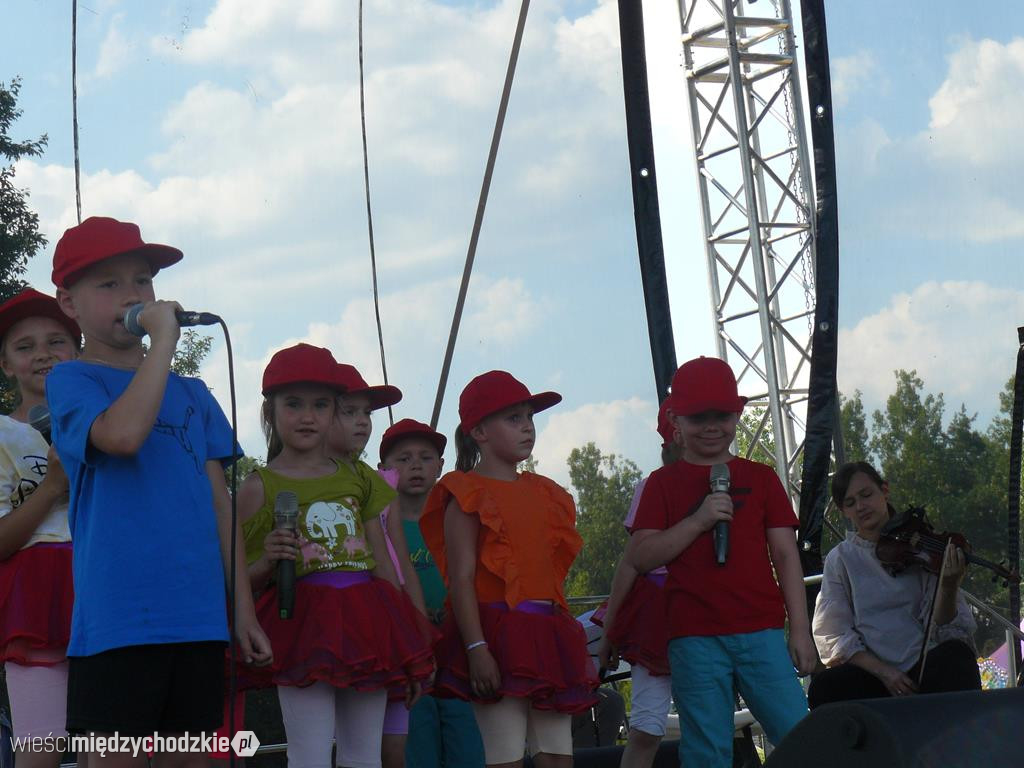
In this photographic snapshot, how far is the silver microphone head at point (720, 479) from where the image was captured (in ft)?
9.95

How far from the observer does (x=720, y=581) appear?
10.1 feet

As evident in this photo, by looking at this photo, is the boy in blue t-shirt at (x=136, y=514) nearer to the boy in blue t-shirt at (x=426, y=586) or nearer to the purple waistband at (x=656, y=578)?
the boy in blue t-shirt at (x=426, y=586)

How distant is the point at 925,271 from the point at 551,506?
7.69 ft

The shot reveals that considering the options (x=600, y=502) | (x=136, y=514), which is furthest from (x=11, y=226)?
(x=136, y=514)

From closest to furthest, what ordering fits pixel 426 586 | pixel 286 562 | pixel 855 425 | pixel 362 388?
pixel 286 562 < pixel 362 388 < pixel 426 586 < pixel 855 425

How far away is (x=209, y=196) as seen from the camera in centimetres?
537

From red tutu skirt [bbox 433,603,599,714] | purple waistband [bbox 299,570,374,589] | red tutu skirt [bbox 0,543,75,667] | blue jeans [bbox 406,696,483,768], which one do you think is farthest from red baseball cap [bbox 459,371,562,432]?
red tutu skirt [bbox 0,543,75,667]

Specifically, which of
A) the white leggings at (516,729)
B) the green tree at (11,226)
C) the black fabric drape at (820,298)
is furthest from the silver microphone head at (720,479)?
the green tree at (11,226)

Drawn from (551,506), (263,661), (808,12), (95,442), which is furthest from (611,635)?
(808,12)

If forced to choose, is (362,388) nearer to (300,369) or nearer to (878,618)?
(300,369)

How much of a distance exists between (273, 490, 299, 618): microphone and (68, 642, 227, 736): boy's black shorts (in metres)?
0.53

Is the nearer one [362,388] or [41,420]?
[41,420]

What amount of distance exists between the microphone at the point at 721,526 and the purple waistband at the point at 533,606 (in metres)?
0.46

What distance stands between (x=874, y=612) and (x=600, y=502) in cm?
255
